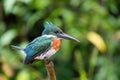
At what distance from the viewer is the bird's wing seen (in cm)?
77

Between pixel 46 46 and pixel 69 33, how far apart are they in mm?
1301

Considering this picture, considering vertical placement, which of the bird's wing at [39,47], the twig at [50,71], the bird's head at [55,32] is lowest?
the twig at [50,71]

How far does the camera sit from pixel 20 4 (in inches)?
86.0

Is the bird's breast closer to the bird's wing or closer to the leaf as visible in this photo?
the bird's wing

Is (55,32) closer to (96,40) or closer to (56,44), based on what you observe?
(56,44)

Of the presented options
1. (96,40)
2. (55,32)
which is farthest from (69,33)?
(55,32)

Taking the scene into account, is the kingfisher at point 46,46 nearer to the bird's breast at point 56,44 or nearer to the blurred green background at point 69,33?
the bird's breast at point 56,44

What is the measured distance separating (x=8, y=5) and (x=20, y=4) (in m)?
0.11

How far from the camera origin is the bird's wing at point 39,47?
774 mm

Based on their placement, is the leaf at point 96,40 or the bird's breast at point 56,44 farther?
the leaf at point 96,40

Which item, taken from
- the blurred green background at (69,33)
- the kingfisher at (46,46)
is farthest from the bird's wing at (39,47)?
the blurred green background at (69,33)

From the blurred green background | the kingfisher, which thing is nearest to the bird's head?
the kingfisher

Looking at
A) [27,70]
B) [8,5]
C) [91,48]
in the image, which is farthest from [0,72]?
[91,48]

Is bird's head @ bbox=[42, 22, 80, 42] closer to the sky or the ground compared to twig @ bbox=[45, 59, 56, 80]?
closer to the sky
